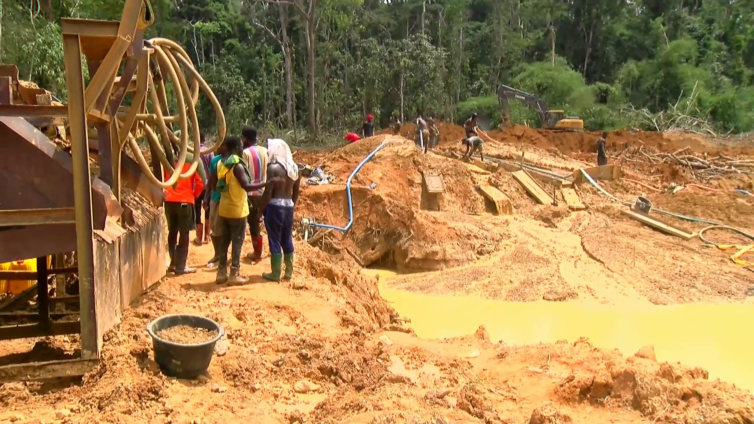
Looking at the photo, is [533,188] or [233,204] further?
[533,188]

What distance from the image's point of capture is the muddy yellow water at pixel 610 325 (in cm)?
795

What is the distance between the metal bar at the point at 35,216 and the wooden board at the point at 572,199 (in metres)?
13.0

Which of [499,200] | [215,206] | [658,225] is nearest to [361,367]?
[215,206]

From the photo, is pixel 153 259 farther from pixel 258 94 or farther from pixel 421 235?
pixel 258 94

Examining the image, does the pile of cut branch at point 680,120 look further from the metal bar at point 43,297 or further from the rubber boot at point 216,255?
the metal bar at point 43,297

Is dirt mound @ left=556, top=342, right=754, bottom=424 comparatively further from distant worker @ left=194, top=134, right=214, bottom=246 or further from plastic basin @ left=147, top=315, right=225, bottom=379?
distant worker @ left=194, top=134, right=214, bottom=246

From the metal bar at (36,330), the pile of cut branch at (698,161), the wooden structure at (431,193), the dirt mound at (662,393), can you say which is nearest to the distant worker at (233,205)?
the metal bar at (36,330)

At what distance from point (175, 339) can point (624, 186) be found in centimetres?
1534

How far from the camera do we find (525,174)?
16.4 meters

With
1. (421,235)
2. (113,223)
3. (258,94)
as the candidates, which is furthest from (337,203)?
(258,94)

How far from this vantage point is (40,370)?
3.40 meters

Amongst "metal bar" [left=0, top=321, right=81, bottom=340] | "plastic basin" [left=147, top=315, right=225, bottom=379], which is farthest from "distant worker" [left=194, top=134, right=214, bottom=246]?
"plastic basin" [left=147, top=315, right=225, bottom=379]

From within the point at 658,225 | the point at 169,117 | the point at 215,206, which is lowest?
the point at 658,225

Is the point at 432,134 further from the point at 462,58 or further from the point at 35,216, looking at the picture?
the point at 35,216
